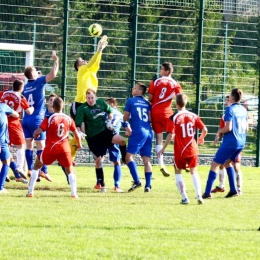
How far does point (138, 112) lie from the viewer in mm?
14469

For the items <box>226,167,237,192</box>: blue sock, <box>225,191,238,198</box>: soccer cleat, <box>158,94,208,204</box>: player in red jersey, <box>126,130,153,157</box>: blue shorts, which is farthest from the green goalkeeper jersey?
<box>225,191,238,198</box>: soccer cleat

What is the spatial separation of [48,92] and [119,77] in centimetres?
200

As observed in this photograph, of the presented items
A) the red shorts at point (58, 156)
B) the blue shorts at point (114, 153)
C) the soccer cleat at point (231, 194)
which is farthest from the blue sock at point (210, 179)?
the red shorts at point (58, 156)

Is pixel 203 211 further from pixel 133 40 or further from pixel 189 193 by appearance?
pixel 133 40

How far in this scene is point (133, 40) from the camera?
2097 centimetres

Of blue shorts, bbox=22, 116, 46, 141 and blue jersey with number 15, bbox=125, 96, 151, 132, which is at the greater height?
blue jersey with number 15, bbox=125, 96, 151, 132

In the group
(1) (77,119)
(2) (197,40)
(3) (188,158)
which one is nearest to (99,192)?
(1) (77,119)

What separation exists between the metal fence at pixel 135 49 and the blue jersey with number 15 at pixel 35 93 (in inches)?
184

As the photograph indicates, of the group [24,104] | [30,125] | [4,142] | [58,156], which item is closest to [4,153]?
[4,142]

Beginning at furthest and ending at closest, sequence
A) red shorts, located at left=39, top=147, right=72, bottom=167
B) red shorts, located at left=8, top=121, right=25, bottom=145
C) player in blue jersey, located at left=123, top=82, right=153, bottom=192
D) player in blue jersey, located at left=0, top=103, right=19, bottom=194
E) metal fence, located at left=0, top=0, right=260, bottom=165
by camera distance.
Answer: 1. metal fence, located at left=0, top=0, right=260, bottom=165
2. red shorts, located at left=8, top=121, right=25, bottom=145
3. player in blue jersey, located at left=123, top=82, right=153, bottom=192
4. player in blue jersey, located at left=0, top=103, right=19, bottom=194
5. red shorts, located at left=39, top=147, right=72, bottom=167

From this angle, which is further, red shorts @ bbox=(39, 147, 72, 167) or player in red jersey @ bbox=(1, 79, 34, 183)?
player in red jersey @ bbox=(1, 79, 34, 183)

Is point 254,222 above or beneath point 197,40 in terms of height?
beneath

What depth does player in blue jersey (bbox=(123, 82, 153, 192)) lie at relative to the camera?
14.3 m

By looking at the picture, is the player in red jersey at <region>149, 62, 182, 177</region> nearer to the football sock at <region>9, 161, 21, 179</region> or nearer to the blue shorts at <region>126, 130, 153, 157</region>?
the blue shorts at <region>126, 130, 153, 157</region>
